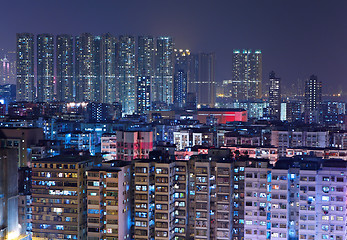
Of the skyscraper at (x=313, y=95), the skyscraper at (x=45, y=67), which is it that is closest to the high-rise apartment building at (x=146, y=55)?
the skyscraper at (x=45, y=67)

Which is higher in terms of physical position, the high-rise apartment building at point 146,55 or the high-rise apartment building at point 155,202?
the high-rise apartment building at point 146,55

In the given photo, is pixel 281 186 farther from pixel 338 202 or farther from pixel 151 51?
pixel 151 51

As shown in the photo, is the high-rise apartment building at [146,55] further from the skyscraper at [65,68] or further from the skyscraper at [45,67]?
the skyscraper at [45,67]

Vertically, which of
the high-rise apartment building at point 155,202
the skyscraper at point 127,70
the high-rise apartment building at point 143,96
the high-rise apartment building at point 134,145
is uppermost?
the skyscraper at point 127,70

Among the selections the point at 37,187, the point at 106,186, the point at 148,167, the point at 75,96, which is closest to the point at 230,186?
the point at 148,167

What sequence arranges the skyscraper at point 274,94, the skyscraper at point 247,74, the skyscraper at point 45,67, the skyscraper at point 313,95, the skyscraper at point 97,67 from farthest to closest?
the skyscraper at point 247,74 < the skyscraper at point 97,67 < the skyscraper at point 45,67 < the skyscraper at point 274,94 < the skyscraper at point 313,95

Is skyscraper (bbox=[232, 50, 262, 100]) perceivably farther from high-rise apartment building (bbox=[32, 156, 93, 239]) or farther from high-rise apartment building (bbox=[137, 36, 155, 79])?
high-rise apartment building (bbox=[32, 156, 93, 239])
